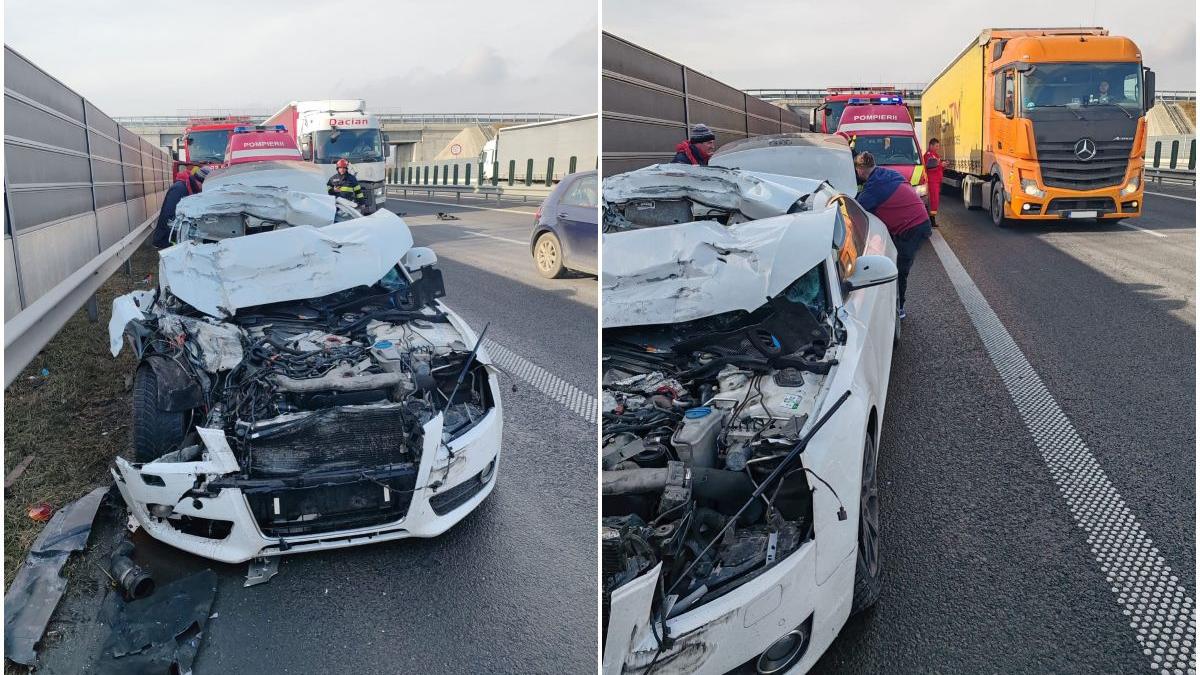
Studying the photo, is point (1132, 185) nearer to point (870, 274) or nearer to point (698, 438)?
point (870, 274)

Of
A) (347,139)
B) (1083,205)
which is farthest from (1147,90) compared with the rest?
(347,139)

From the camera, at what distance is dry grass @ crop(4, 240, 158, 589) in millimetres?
4727

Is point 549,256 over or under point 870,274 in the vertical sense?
under

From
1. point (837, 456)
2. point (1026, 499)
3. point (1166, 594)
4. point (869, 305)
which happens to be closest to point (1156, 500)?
point (1026, 499)

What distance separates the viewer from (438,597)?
12.2 ft

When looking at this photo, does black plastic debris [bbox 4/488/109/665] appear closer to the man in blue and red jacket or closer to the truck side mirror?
the man in blue and red jacket

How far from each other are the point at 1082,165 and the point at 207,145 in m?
20.3

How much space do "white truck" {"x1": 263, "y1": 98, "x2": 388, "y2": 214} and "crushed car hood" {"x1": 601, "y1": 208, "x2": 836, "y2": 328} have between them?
20829 millimetres

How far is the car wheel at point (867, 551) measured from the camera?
3.12 m

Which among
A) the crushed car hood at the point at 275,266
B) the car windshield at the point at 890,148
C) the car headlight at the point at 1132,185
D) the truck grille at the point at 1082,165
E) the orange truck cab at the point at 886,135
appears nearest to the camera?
the crushed car hood at the point at 275,266

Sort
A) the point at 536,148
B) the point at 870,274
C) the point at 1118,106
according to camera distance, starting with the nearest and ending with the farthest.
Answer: the point at 870,274 < the point at 1118,106 < the point at 536,148

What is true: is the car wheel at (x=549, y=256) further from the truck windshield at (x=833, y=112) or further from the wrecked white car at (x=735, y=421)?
the truck windshield at (x=833, y=112)

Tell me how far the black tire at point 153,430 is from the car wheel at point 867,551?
2.98 metres

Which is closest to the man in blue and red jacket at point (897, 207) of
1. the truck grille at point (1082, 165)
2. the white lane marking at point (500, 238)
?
the truck grille at point (1082, 165)
